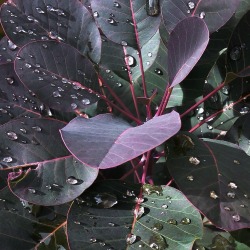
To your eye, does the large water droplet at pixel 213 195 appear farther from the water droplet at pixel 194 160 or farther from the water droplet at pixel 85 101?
the water droplet at pixel 85 101

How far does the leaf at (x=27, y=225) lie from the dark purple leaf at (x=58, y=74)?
0.67 feet

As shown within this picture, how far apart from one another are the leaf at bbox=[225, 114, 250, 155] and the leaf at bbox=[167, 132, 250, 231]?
0.33 ft

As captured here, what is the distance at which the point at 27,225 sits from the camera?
0.94 metres

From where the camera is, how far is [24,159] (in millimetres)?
875

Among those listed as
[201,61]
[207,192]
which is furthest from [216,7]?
[207,192]

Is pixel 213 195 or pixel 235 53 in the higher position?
pixel 235 53

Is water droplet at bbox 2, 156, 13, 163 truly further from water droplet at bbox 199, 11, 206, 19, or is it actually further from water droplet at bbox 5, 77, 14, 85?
water droplet at bbox 199, 11, 206, 19

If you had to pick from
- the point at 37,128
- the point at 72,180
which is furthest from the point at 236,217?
the point at 37,128

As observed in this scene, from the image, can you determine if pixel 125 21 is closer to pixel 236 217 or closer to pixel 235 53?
pixel 235 53

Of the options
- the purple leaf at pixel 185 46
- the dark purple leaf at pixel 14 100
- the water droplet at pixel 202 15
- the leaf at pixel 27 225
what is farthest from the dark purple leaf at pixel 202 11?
the leaf at pixel 27 225

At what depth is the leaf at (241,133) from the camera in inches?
40.8

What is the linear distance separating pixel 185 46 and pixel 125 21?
0.22 metres

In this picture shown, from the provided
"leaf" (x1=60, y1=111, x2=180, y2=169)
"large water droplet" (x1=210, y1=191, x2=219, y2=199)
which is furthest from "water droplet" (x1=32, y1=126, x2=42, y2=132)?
"large water droplet" (x1=210, y1=191, x2=219, y2=199)

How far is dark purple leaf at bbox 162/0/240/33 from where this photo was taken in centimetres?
98
